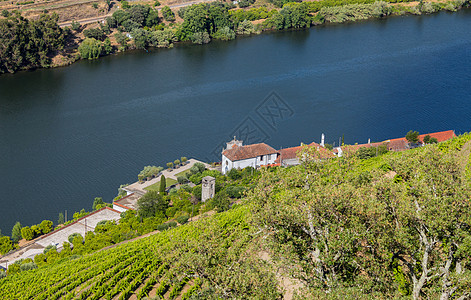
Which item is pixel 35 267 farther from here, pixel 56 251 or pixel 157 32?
pixel 157 32

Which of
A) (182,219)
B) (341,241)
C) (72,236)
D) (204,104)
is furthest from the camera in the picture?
(204,104)

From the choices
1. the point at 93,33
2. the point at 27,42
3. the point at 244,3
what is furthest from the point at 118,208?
the point at 244,3

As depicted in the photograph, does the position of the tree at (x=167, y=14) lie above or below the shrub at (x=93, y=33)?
above

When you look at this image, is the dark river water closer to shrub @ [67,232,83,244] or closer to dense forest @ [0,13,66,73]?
dense forest @ [0,13,66,73]

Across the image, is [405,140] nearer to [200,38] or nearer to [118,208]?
[118,208]

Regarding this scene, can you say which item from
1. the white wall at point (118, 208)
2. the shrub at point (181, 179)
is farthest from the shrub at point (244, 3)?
the white wall at point (118, 208)

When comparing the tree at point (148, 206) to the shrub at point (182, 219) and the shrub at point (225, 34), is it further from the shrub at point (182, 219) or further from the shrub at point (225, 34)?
the shrub at point (225, 34)
